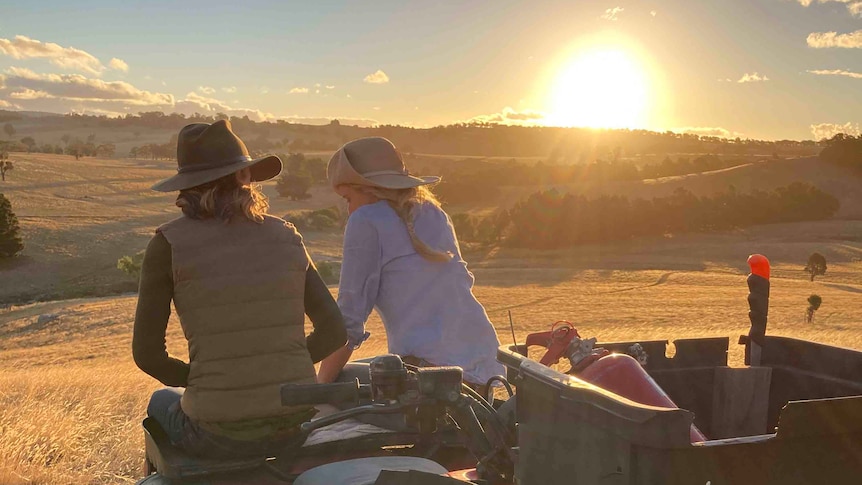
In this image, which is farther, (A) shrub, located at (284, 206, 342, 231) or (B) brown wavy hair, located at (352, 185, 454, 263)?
(A) shrub, located at (284, 206, 342, 231)

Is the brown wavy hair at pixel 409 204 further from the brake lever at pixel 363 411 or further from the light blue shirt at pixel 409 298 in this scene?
the brake lever at pixel 363 411

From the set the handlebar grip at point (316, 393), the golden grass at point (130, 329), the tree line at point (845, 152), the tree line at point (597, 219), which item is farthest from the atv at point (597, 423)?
the tree line at point (845, 152)

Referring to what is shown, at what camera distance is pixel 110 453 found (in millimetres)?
6109

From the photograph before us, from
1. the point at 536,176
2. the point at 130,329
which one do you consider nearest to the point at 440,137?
the point at 536,176

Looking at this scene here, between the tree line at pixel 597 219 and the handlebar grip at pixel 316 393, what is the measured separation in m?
62.2

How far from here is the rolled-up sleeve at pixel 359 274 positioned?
3.93 m

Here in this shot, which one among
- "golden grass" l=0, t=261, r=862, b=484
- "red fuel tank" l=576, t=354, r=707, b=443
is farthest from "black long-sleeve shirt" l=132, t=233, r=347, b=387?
"golden grass" l=0, t=261, r=862, b=484

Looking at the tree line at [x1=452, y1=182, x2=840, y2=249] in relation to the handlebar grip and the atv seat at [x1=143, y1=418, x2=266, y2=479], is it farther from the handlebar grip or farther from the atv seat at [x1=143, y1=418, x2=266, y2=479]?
the handlebar grip

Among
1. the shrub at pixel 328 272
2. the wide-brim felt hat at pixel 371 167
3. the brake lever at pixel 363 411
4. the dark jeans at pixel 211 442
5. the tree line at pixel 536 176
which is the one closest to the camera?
the brake lever at pixel 363 411

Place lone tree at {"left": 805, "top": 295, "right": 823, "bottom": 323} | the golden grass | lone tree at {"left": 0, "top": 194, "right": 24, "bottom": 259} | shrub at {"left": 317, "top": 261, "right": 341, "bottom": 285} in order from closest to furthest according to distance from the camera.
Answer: the golden grass
lone tree at {"left": 805, "top": 295, "right": 823, "bottom": 323}
shrub at {"left": 317, "top": 261, "right": 341, "bottom": 285}
lone tree at {"left": 0, "top": 194, "right": 24, "bottom": 259}

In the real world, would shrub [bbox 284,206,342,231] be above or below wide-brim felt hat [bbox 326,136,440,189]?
below

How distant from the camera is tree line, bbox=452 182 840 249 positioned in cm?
6619

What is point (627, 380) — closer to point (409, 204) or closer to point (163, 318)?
point (163, 318)

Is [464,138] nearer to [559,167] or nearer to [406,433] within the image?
[559,167]
